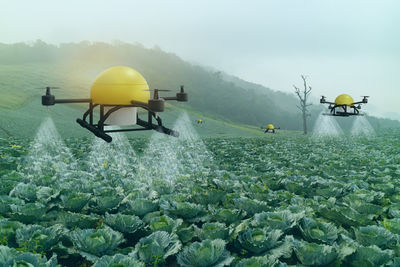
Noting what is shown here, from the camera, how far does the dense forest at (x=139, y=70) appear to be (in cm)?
5912

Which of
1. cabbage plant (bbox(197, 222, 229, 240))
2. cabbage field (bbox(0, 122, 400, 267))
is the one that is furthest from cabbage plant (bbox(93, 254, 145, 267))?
cabbage plant (bbox(197, 222, 229, 240))

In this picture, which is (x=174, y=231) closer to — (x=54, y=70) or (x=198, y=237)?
(x=198, y=237)

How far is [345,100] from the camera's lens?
975cm

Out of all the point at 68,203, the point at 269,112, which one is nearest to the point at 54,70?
the point at 269,112

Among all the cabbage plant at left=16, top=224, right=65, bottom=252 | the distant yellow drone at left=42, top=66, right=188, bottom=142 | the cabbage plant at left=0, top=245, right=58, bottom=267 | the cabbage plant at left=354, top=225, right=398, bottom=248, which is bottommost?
the cabbage plant at left=16, top=224, right=65, bottom=252

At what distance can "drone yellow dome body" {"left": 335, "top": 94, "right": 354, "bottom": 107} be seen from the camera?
9.72 metres

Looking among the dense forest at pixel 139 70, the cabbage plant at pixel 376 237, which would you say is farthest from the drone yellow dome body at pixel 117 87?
the dense forest at pixel 139 70

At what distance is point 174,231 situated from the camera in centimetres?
473

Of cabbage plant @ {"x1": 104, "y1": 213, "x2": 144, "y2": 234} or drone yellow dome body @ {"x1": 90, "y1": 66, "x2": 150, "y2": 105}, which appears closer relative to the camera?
drone yellow dome body @ {"x1": 90, "y1": 66, "x2": 150, "y2": 105}

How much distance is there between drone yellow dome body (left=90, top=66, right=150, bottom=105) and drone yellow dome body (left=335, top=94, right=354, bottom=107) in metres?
8.10

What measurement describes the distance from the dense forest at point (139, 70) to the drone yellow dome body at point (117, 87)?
4954 cm

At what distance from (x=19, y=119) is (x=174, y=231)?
1257 inches

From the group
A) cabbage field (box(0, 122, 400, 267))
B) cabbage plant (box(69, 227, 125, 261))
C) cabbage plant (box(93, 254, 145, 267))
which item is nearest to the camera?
cabbage plant (box(93, 254, 145, 267))

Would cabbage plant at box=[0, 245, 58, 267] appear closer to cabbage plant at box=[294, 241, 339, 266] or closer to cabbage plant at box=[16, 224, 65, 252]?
cabbage plant at box=[16, 224, 65, 252]
